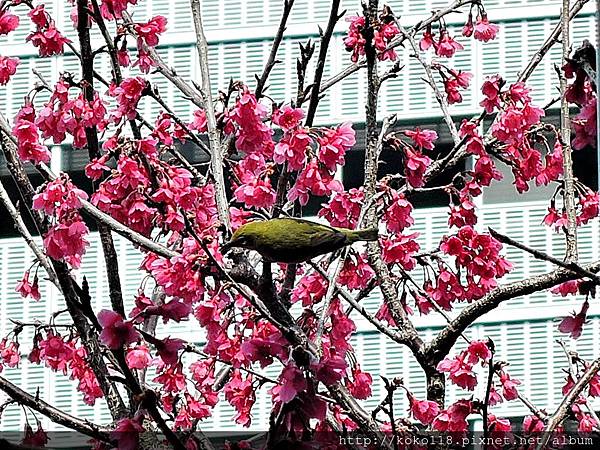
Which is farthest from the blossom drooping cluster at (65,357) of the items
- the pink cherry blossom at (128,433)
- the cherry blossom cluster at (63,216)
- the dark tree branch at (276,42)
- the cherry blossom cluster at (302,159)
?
the pink cherry blossom at (128,433)

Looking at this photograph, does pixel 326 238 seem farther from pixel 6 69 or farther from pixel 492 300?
pixel 6 69

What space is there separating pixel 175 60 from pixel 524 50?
1.72 metres

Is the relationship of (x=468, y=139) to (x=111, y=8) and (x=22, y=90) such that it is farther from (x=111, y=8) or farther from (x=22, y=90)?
(x=22, y=90)

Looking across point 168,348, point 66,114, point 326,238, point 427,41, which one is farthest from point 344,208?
point 168,348

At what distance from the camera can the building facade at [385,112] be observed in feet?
16.6

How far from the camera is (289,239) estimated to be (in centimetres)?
105

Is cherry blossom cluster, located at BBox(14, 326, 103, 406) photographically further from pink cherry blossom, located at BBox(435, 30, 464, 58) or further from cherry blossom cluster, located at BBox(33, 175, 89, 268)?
pink cherry blossom, located at BBox(435, 30, 464, 58)

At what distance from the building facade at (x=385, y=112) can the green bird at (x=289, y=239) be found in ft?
12.9

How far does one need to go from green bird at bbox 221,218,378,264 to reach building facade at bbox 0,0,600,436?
394 cm

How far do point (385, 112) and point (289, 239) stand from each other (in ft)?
15.0

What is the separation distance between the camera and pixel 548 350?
16.9 ft

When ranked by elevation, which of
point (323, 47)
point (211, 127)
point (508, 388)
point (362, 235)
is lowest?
point (508, 388)

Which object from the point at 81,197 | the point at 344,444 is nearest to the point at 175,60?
the point at 81,197

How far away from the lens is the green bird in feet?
3.43
